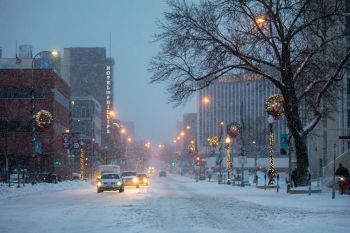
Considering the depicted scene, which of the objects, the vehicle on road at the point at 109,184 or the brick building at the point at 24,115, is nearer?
the vehicle on road at the point at 109,184

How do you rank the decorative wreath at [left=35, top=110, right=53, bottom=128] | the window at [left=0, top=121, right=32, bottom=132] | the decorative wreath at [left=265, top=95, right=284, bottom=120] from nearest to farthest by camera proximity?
the decorative wreath at [left=265, top=95, right=284, bottom=120] → the decorative wreath at [left=35, top=110, right=53, bottom=128] → the window at [left=0, top=121, right=32, bottom=132]

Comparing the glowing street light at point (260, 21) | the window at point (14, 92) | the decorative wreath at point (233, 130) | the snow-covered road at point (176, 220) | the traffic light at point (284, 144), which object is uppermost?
the window at point (14, 92)

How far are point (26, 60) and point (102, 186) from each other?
68.6 metres

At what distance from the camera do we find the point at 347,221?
18484mm

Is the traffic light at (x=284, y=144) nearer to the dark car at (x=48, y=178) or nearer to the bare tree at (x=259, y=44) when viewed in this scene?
the bare tree at (x=259, y=44)

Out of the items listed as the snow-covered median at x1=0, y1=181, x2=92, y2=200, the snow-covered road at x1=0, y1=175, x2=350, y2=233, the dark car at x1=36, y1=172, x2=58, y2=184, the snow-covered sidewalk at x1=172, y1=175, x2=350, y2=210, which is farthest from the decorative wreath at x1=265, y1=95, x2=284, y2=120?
the dark car at x1=36, y1=172, x2=58, y2=184

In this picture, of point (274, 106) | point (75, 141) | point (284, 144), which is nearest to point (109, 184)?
point (274, 106)

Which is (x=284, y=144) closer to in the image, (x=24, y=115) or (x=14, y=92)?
(x=24, y=115)

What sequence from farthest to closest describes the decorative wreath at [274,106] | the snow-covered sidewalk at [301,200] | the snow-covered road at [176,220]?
the decorative wreath at [274,106] → the snow-covered sidewalk at [301,200] → the snow-covered road at [176,220]

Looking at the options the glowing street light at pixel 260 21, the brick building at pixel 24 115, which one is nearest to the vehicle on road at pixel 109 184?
the glowing street light at pixel 260 21

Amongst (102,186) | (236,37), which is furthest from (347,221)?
(102,186)

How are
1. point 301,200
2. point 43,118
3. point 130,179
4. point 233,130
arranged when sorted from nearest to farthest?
point 301,200 < point 130,179 < point 233,130 < point 43,118

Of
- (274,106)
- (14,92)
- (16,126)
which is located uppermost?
(14,92)

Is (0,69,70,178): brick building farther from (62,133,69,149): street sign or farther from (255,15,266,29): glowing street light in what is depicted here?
(255,15,266,29): glowing street light
